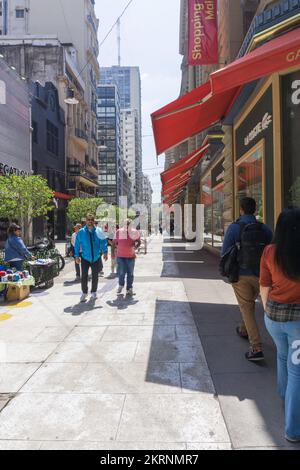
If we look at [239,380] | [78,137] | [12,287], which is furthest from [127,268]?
[78,137]

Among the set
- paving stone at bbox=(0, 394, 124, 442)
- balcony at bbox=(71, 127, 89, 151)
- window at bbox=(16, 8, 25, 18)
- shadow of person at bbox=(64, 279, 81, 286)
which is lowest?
paving stone at bbox=(0, 394, 124, 442)

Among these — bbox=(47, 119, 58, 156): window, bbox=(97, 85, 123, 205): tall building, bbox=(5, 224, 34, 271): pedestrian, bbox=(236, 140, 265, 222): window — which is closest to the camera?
bbox=(236, 140, 265, 222): window

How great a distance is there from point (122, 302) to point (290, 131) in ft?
14.4

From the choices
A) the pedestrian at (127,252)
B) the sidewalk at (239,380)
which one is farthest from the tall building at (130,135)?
the sidewalk at (239,380)

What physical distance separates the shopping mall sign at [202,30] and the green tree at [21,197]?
6.75m

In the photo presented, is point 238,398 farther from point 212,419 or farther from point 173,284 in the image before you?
point 173,284

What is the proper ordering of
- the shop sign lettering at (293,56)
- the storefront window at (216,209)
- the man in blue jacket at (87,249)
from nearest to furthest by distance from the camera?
the shop sign lettering at (293,56) < the man in blue jacket at (87,249) < the storefront window at (216,209)

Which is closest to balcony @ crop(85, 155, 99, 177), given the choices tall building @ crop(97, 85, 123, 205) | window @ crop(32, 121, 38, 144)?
window @ crop(32, 121, 38, 144)

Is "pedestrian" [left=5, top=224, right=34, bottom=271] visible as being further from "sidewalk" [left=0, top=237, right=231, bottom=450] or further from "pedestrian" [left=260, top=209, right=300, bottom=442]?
"pedestrian" [left=260, top=209, right=300, bottom=442]

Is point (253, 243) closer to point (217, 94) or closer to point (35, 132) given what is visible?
point (217, 94)

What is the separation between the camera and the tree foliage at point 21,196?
1344 cm

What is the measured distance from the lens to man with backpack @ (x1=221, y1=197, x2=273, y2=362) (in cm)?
447

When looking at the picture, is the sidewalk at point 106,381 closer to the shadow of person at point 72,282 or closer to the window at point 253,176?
the window at point 253,176

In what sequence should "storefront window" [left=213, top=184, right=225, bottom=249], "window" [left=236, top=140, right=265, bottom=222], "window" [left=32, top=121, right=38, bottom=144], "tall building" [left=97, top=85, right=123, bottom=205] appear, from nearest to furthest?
"window" [left=236, top=140, right=265, bottom=222], "storefront window" [left=213, top=184, right=225, bottom=249], "window" [left=32, top=121, right=38, bottom=144], "tall building" [left=97, top=85, right=123, bottom=205]
